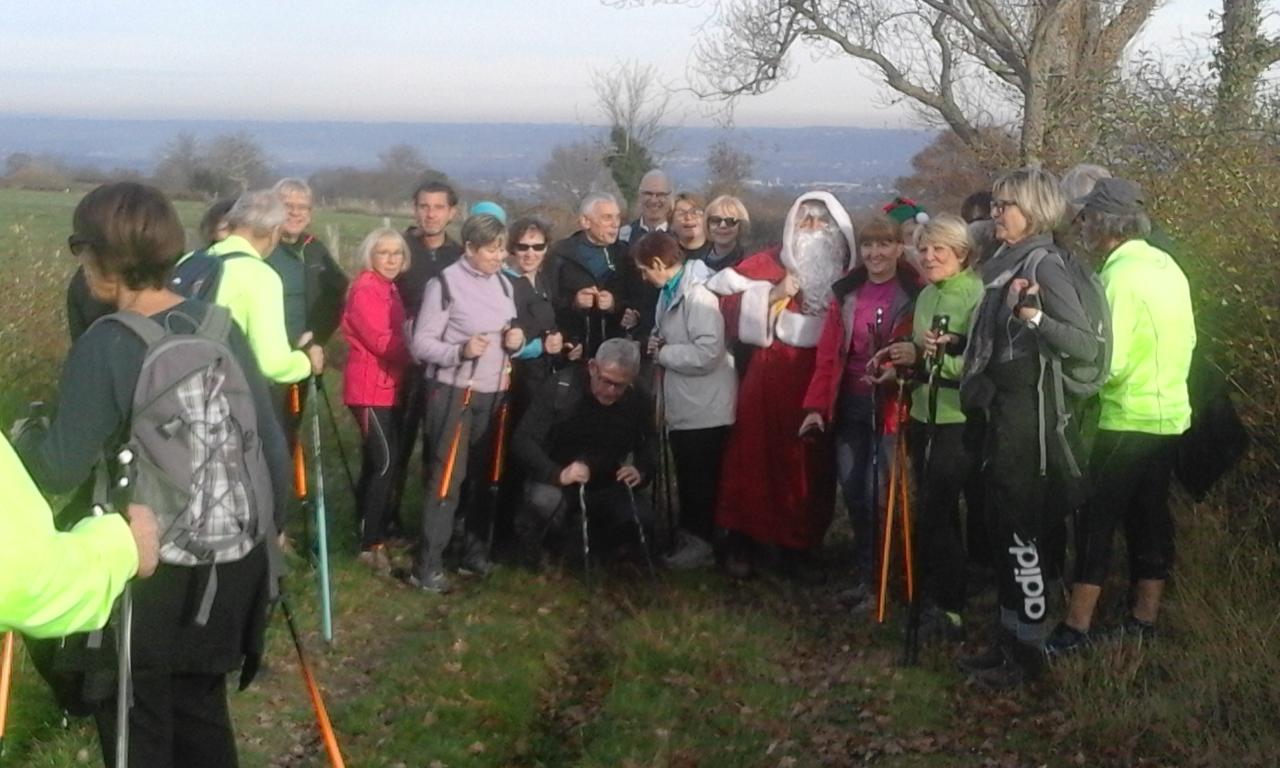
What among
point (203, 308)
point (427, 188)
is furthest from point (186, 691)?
point (427, 188)

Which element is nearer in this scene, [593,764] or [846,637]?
[593,764]

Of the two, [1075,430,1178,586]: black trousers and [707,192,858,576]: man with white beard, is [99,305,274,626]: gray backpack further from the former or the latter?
[707,192,858,576]: man with white beard

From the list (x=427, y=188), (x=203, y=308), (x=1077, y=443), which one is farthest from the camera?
(x=427, y=188)

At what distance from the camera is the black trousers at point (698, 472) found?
311 inches

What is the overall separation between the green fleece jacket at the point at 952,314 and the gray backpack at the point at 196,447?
356cm

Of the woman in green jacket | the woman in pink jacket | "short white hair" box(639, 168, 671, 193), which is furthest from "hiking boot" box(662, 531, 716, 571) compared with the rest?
the woman in green jacket

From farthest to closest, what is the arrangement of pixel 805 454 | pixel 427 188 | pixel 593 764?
pixel 427 188 < pixel 805 454 < pixel 593 764

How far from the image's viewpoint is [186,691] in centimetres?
378

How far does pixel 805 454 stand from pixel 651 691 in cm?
205

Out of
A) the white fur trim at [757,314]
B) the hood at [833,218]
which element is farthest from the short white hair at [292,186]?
the hood at [833,218]

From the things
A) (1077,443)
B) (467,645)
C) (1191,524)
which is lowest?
(467,645)

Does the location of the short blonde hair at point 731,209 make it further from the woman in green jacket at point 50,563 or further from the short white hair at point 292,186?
the woman in green jacket at point 50,563

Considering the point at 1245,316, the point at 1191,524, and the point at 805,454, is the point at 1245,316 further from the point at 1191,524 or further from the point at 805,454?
the point at 805,454

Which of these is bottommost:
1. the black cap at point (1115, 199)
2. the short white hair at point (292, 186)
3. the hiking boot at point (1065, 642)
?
the hiking boot at point (1065, 642)
